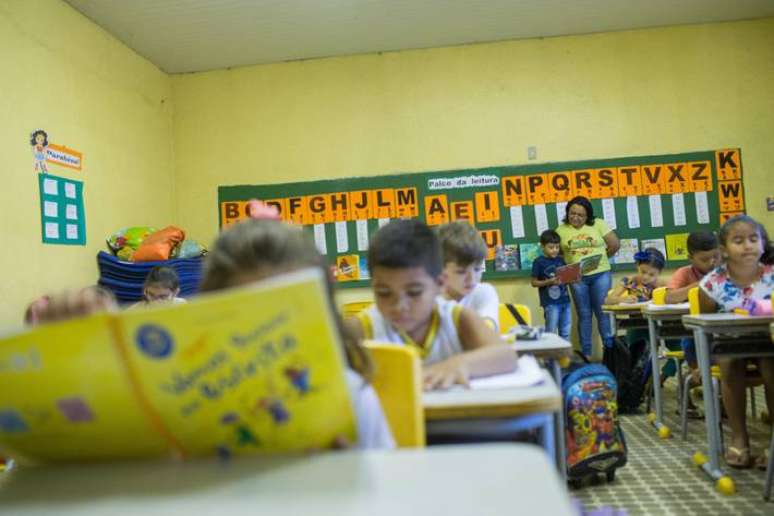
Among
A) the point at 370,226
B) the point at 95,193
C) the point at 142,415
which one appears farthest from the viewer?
the point at 370,226

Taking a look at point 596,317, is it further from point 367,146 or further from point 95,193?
point 95,193

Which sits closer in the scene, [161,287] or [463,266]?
[463,266]

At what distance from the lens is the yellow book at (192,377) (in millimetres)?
528

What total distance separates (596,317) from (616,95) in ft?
6.65

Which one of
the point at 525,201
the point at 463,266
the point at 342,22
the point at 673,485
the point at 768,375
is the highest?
the point at 342,22

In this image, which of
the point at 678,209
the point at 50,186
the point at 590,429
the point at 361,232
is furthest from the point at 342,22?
the point at 590,429

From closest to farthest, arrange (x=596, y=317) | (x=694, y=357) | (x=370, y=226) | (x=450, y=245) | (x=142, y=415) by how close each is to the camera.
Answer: (x=142, y=415)
(x=450, y=245)
(x=694, y=357)
(x=596, y=317)
(x=370, y=226)

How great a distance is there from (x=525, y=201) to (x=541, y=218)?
8.2 inches

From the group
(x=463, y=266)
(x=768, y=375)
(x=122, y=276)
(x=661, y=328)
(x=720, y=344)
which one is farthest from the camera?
(x=122, y=276)

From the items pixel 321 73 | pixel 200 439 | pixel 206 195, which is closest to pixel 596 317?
pixel 321 73

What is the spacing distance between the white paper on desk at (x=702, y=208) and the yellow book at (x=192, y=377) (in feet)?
18.4

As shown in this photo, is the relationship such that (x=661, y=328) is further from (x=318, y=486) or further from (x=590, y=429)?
(x=318, y=486)

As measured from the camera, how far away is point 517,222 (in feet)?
18.5

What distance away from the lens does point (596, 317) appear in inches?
211
